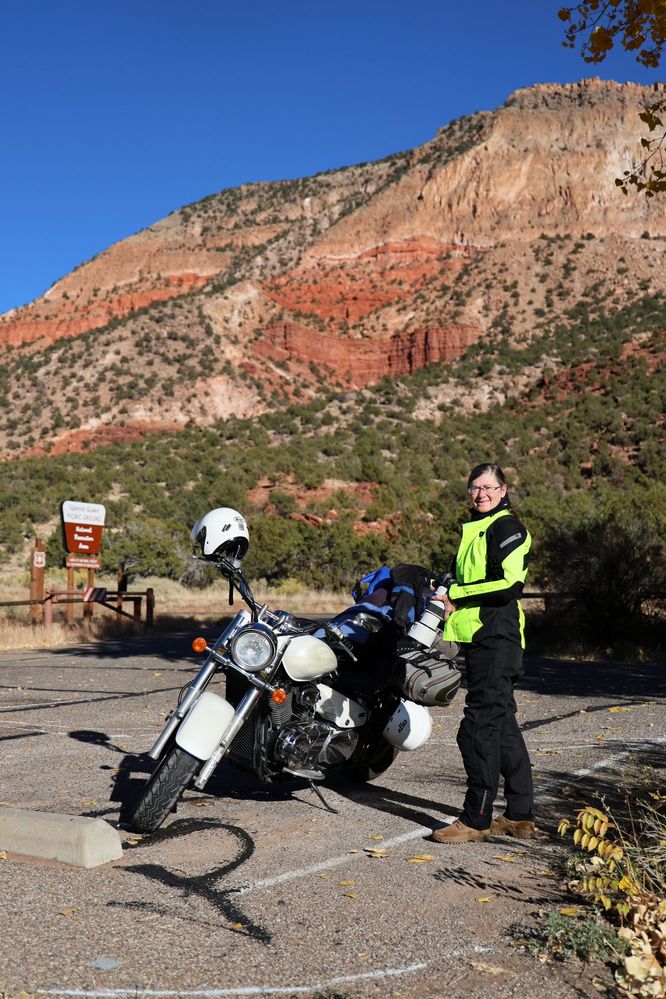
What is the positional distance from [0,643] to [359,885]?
13.8 m

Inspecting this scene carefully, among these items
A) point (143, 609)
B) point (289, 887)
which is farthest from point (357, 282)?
point (289, 887)

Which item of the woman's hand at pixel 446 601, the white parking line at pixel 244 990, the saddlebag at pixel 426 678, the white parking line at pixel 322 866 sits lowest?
the white parking line at pixel 322 866

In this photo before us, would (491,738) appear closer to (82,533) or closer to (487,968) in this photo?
(487,968)

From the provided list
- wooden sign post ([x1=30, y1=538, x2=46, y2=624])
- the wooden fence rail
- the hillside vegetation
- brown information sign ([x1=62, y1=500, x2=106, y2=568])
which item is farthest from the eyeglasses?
the hillside vegetation

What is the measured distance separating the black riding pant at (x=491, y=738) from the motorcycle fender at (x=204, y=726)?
1.22 metres

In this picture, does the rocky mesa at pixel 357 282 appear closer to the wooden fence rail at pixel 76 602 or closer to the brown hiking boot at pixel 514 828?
the wooden fence rail at pixel 76 602

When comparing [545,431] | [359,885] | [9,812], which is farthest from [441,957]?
[545,431]

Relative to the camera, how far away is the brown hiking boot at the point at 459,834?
506 centimetres

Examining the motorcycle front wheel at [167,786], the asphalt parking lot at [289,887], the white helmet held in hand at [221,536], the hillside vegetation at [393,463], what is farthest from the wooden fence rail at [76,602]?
the motorcycle front wheel at [167,786]

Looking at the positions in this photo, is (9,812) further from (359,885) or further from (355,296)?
(355,296)

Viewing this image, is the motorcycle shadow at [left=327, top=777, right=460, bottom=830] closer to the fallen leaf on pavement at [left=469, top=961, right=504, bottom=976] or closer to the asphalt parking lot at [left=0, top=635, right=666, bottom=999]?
the asphalt parking lot at [left=0, top=635, right=666, bottom=999]

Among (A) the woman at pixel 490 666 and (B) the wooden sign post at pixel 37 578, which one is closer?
(A) the woman at pixel 490 666

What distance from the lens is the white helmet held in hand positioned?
5.26 metres

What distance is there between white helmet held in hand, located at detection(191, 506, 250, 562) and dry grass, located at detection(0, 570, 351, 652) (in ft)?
24.3
